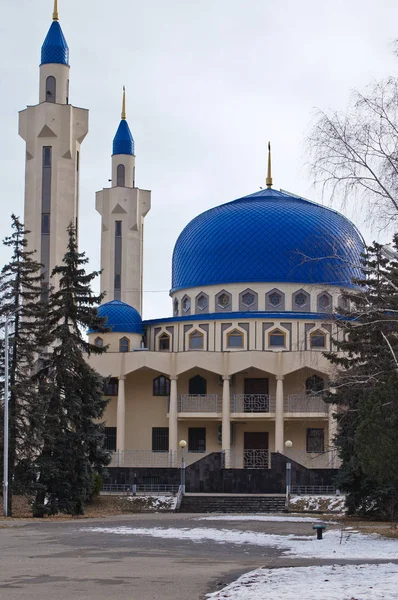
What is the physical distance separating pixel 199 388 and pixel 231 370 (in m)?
3.53

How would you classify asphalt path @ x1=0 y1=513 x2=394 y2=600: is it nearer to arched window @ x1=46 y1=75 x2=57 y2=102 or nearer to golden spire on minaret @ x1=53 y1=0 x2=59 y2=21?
arched window @ x1=46 y1=75 x2=57 y2=102

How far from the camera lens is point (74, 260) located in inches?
1262

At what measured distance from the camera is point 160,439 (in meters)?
50.1

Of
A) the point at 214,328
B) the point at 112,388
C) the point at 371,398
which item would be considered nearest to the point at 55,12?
the point at 214,328

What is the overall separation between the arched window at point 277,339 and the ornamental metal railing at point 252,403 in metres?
2.61

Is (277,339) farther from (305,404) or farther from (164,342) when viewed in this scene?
(164,342)

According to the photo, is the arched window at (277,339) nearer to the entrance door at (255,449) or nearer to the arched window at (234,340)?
the arched window at (234,340)

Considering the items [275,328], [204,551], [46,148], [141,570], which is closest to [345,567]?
[141,570]

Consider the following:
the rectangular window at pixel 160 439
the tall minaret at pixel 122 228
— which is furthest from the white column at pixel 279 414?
the tall minaret at pixel 122 228

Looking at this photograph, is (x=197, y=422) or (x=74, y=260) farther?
(x=197, y=422)

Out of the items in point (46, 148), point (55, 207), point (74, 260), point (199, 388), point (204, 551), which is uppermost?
point (46, 148)

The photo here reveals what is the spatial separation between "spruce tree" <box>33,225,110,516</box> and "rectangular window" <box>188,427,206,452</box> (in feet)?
55.4

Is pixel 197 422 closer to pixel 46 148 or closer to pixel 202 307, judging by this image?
pixel 202 307

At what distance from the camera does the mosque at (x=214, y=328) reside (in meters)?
47.6
